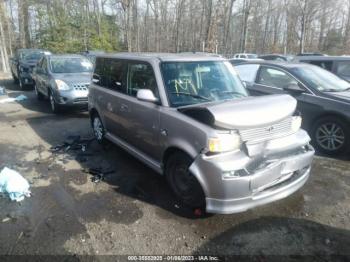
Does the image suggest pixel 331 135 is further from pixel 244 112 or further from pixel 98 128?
pixel 98 128

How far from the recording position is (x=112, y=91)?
16.8 ft

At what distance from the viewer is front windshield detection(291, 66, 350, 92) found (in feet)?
19.2

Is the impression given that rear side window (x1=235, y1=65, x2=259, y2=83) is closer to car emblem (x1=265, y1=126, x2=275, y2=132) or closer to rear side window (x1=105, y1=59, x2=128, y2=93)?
rear side window (x1=105, y1=59, x2=128, y2=93)

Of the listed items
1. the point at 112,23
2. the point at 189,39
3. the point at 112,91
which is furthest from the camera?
the point at 189,39

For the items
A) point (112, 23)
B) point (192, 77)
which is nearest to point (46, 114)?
point (192, 77)

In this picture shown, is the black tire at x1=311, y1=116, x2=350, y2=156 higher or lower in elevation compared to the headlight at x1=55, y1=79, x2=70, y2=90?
lower

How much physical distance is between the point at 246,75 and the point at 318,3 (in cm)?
3330

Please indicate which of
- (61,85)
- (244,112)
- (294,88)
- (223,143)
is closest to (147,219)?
(223,143)

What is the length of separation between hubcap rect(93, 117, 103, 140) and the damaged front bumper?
3.26m

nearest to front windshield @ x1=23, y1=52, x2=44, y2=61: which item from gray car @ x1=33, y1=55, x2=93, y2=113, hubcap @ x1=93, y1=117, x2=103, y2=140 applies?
gray car @ x1=33, y1=55, x2=93, y2=113

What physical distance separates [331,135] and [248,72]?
96.3 inches

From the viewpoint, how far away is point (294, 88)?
19.5ft

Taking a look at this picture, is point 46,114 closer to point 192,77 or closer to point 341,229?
point 192,77

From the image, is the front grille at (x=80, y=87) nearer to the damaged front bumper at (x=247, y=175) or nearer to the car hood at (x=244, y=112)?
the car hood at (x=244, y=112)
